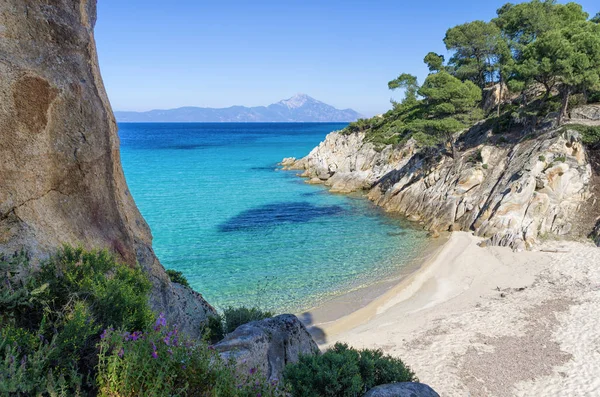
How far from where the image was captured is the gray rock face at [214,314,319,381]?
775 cm

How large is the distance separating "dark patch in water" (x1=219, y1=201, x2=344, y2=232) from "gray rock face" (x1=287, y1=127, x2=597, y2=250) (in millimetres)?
6844

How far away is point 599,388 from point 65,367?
13896 millimetres

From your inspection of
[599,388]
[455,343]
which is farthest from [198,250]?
[599,388]

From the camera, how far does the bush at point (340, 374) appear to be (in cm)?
733

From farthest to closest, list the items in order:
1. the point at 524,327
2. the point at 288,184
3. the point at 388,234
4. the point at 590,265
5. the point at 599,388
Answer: the point at 288,184 < the point at 388,234 < the point at 590,265 < the point at 524,327 < the point at 599,388

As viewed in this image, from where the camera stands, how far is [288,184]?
5356 centimetres

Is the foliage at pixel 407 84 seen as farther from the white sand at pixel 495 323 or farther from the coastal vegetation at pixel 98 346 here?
the coastal vegetation at pixel 98 346

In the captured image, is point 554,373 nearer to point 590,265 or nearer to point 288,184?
point 590,265

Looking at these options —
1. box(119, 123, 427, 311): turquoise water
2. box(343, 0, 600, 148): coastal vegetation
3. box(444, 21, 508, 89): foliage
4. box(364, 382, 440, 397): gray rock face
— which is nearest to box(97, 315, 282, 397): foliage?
box(364, 382, 440, 397): gray rock face

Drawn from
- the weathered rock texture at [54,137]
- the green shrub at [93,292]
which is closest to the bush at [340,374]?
the green shrub at [93,292]

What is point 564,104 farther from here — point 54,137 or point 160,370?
point 160,370

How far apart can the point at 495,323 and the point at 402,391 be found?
11.6 m

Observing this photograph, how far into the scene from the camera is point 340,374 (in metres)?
7.58

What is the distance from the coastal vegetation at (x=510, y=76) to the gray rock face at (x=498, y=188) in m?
3.17
